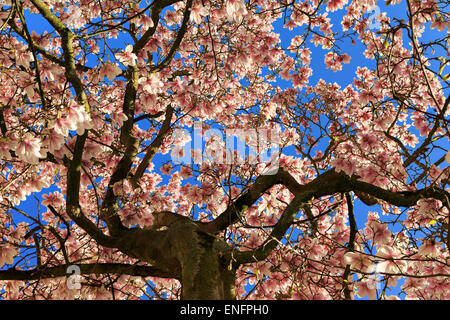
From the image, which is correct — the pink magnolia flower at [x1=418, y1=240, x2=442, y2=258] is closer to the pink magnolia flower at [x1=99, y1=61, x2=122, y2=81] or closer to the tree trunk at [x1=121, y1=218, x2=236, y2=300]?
the tree trunk at [x1=121, y1=218, x2=236, y2=300]

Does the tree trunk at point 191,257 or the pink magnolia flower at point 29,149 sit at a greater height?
the pink magnolia flower at point 29,149

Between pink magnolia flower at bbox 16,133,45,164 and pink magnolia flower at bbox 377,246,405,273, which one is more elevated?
pink magnolia flower at bbox 16,133,45,164

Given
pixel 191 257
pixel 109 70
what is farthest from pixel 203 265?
pixel 109 70

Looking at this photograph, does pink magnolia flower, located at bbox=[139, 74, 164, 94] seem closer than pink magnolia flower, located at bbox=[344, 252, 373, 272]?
No

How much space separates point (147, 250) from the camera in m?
3.09

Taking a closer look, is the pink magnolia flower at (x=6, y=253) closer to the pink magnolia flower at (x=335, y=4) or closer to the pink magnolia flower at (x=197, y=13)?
the pink magnolia flower at (x=197, y=13)

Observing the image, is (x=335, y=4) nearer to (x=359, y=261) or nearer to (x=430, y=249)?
(x=430, y=249)

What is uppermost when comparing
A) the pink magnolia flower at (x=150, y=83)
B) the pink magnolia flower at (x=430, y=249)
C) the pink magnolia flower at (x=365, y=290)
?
the pink magnolia flower at (x=150, y=83)

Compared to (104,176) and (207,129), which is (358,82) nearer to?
(207,129)

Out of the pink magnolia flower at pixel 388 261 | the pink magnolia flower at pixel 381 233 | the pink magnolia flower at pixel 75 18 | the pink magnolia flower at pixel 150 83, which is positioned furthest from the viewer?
the pink magnolia flower at pixel 75 18

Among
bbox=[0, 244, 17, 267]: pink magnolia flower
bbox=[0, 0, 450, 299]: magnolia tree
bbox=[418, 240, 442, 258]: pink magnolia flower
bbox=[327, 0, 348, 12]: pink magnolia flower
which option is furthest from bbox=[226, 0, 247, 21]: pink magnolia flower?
bbox=[327, 0, 348, 12]: pink magnolia flower

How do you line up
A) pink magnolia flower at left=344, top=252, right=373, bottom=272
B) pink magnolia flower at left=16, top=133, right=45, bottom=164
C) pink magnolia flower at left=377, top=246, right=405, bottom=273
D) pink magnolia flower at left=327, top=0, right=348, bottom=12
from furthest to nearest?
pink magnolia flower at left=327, top=0, right=348, bottom=12 → pink magnolia flower at left=16, top=133, right=45, bottom=164 → pink magnolia flower at left=344, top=252, right=373, bottom=272 → pink magnolia flower at left=377, top=246, right=405, bottom=273

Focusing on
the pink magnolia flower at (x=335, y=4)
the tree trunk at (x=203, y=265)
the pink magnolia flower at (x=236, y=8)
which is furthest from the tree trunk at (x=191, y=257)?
the pink magnolia flower at (x=335, y=4)

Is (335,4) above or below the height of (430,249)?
above
